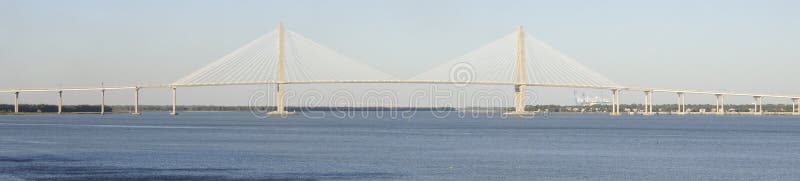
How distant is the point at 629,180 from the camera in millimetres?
28672

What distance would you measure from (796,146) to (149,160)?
84.2 feet

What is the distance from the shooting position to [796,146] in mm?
47375

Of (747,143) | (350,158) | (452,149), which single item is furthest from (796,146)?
(350,158)

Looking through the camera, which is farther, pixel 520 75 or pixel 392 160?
pixel 520 75

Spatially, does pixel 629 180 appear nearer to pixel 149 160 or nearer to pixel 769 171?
pixel 769 171

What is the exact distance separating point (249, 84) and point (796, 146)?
6719 cm

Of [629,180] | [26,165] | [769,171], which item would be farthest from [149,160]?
[769,171]

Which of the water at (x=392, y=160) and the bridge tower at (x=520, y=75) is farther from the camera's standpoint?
the bridge tower at (x=520, y=75)

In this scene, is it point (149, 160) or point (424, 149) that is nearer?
point (149, 160)

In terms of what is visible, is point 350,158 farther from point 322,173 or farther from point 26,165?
point 26,165

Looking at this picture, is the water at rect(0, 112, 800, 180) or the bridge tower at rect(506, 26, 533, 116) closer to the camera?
the water at rect(0, 112, 800, 180)

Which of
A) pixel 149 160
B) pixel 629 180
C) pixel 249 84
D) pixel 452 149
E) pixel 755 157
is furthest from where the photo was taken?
pixel 249 84

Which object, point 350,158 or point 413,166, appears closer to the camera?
point 413,166

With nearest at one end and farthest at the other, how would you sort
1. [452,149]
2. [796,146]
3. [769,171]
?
[769,171] < [452,149] < [796,146]
